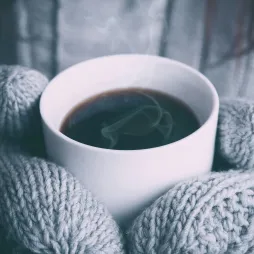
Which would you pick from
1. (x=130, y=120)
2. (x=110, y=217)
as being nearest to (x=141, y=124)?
(x=130, y=120)

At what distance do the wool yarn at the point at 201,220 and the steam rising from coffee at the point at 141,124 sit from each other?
0.28ft

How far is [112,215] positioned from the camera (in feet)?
1.42

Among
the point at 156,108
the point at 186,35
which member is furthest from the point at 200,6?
the point at 156,108

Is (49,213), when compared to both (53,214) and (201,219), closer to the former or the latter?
(53,214)

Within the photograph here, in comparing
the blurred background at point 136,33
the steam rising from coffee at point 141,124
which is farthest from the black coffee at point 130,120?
the blurred background at point 136,33

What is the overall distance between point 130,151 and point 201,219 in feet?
0.26

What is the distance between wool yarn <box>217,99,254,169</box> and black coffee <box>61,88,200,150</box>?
0.10ft

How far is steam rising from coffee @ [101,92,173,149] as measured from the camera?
0.47m

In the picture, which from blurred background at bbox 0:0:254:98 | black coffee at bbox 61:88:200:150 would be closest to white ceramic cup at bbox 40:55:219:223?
black coffee at bbox 61:88:200:150

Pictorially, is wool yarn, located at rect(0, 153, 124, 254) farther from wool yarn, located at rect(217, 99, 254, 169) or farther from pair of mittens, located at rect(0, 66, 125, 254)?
wool yarn, located at rect(217, 99, 254, 169)

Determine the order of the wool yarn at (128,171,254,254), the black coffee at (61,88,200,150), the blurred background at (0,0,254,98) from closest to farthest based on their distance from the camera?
the wool yarn at (128,171,254,254), the black coffee at (61,88,200,150), the blurred background at (0,0,254,98)

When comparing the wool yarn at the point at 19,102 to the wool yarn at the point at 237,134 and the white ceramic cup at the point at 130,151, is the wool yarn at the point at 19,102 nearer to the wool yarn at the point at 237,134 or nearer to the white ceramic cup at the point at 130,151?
the white ceramic cup at the point at 130,151

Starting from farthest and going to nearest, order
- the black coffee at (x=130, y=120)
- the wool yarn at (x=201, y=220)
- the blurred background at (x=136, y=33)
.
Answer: the blurred background at (x=136, y=33) → the black coffee at (x=130, y=120) → the wool yarn at (x=201, y=220)

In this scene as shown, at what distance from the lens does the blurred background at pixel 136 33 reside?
1.95 ft
